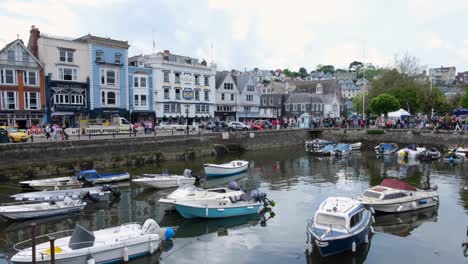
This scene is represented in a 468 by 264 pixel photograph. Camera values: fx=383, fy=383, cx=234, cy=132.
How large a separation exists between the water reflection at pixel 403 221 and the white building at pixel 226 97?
4883 cm

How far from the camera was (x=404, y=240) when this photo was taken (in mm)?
18859

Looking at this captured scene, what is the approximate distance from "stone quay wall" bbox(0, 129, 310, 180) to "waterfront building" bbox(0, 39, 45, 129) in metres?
14.8

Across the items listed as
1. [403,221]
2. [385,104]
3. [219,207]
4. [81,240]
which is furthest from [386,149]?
[81,240]

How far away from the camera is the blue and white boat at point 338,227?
1596 centimetres

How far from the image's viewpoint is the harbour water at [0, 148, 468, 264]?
658 inches

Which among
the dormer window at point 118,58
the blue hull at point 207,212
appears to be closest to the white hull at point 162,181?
the blue hull at point 207,212

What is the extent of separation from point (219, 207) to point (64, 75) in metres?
36.5

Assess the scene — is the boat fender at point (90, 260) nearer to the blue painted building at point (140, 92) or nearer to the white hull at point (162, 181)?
the white hull at point (162, 181)

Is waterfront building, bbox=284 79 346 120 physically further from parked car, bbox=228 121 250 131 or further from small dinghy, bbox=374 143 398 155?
small dinghy, bbox=374 143 398 155

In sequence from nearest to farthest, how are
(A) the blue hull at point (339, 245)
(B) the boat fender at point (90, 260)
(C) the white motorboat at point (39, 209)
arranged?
(B) the boat fender at point (90, 260) → (A) the blue hull at point (339, 245) → (C) the white motorboat at point (39, 209)

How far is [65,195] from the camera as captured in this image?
76.9 ft

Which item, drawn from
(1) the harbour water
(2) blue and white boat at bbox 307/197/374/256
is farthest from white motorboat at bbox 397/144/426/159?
(2) blue and white boat at bbox 307/197/374/256

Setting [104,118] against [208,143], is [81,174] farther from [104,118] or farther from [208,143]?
[104,118]

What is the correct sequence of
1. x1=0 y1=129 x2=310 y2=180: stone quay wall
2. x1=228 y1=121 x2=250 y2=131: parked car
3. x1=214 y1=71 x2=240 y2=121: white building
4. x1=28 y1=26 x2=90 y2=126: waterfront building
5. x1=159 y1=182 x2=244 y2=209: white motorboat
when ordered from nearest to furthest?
x1=159 y1=182 x2=244 y2=209: white motorboat < x1=0 y1=129 x2=310 y2=180: stone quay wall < x1=28 y1=26 x2=90 y2=126: waterfront building < x1=228 y1=121 x2=250 y2=131: parked car < x1=214 y1=71 x2=240 y2=121: white building
